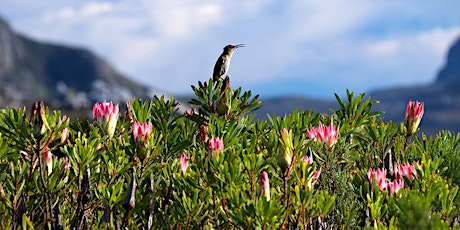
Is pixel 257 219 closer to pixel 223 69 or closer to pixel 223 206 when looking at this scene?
pixel 223 206

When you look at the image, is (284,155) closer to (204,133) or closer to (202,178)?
(202,178)

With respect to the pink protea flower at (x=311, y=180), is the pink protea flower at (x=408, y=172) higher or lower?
higher

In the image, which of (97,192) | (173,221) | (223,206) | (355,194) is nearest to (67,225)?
(97,192)

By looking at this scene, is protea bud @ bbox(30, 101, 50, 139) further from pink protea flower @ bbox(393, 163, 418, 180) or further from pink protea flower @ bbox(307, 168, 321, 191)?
pink protea flower @ bbox(393, 163, 418, 180)

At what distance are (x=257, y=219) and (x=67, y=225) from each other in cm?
149

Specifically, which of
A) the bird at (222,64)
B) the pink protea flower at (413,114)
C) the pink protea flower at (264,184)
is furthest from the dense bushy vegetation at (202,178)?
the bird at (222,64)

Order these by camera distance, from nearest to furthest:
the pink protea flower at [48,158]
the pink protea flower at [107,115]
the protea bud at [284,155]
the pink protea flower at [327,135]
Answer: the protea bud at [284,155] < the pink protea flower at [48,158] < the pink protea flower at [327,135] < the pink protea flower at [107,115]

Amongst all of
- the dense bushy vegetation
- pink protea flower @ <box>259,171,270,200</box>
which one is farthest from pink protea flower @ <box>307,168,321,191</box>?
pink protea flower @ <box>259,171,270,200</box>

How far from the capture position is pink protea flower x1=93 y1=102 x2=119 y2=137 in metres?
4.49

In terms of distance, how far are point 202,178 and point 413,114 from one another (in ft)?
6.53

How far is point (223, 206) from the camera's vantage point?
360cm

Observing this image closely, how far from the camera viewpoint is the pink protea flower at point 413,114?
503cm

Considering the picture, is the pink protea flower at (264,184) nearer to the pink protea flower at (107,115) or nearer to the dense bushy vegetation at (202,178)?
the dense bushy vegetation at (202,178)

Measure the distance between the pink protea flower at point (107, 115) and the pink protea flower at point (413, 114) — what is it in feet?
7.28
